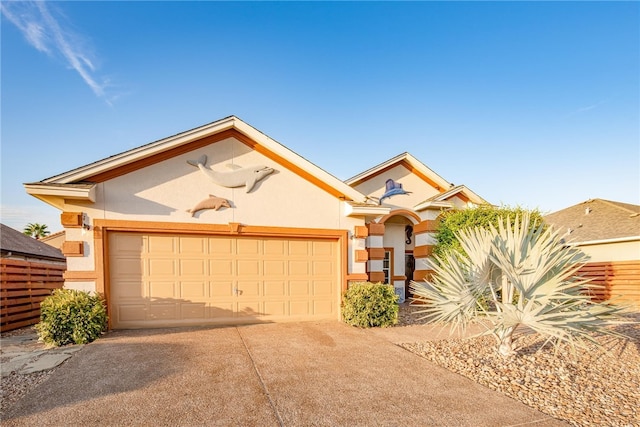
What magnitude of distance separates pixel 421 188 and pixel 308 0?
856 centimetres

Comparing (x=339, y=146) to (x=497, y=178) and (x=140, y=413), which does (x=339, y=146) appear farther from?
(x=140, y=413)

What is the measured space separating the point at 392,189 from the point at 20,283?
13.3 meters

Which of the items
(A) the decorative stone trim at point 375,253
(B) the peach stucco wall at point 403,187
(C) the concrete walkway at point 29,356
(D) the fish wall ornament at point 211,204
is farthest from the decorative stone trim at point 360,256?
(C) the concrete walkway at point 29,356

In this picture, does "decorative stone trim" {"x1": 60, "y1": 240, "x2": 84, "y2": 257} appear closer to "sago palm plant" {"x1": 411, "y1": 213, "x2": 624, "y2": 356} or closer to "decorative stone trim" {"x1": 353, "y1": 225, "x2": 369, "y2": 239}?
"decorative stone trim" {"x1": 353, "y1": 225, "x2": 369, "y2": 239}

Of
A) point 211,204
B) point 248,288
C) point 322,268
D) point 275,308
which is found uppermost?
point 211,204

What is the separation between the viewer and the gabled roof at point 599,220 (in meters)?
15.3

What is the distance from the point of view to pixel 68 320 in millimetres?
6859

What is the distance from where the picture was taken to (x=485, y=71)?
11906mm

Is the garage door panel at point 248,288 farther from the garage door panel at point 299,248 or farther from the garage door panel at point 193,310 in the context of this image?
the garage door panel at point 299,248

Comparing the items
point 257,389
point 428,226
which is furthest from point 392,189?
point 257,389

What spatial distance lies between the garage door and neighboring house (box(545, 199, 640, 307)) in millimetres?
8766

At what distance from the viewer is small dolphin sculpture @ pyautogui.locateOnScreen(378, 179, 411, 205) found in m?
13.8

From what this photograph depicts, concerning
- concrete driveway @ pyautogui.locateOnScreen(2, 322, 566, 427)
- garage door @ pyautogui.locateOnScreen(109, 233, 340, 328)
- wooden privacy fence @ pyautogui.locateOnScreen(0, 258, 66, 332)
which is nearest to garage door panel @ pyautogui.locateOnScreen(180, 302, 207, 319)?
garage door @ pyautogui.locateOnScreen(109, 233, 340, 328)

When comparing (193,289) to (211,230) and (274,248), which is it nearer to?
(211,230)
